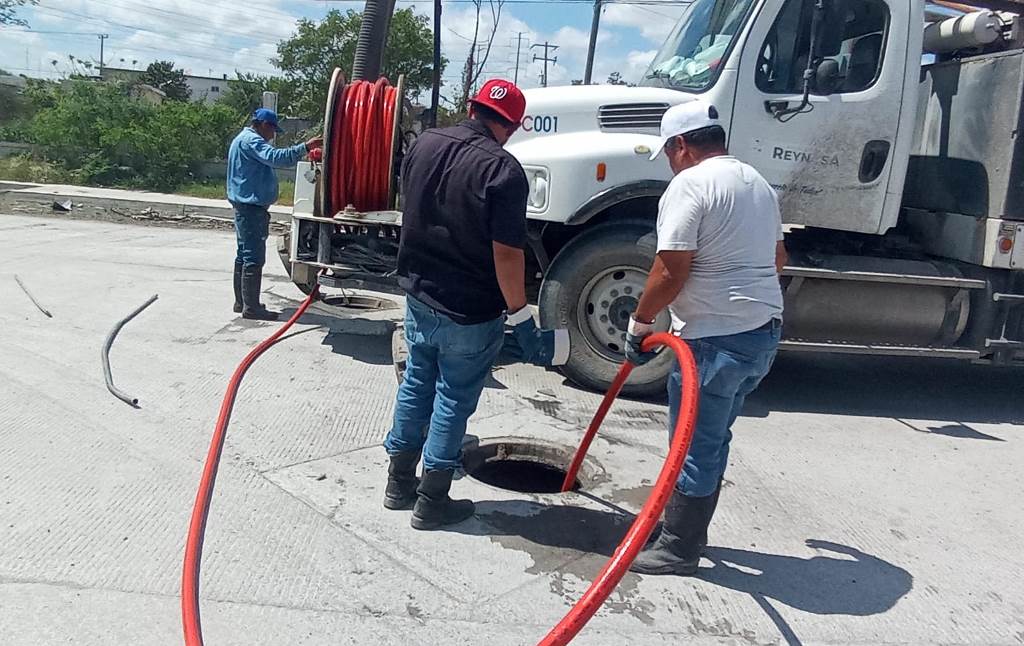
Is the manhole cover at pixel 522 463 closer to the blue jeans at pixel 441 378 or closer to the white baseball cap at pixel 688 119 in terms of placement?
the blue jeans at pixel 441 378

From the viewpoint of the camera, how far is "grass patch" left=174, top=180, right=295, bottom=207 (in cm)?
2102

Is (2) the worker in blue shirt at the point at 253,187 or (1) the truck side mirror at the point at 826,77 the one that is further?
(2) the worker in blue shirt at the point at 253,187

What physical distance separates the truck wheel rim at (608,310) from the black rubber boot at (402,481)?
7.82 ft

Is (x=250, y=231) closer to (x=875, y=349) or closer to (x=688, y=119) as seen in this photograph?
(x=688, y=119)

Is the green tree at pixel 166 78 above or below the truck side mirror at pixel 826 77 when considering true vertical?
above

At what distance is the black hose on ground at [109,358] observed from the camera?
534 centimetres

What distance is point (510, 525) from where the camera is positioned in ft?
13.3

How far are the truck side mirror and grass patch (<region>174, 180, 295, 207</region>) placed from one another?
642 inches

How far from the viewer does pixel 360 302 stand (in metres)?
8.89

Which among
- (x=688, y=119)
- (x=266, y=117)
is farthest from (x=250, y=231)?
(x=688, y=119)

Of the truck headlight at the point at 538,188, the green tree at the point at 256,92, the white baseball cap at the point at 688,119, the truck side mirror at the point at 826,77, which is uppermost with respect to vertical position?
the green tree at the point at 256,92

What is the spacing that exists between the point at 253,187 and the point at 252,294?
971 millimetres

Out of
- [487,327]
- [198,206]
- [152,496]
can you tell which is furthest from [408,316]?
[198,206]

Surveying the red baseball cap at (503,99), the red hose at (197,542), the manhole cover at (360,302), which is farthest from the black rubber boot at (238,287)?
the red baseball cap at (503,99)
